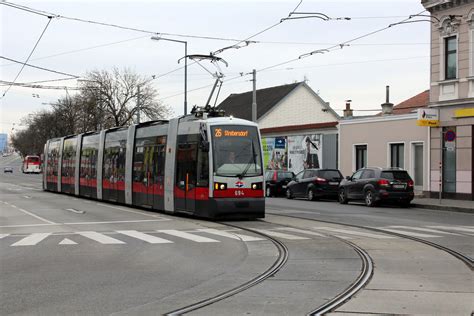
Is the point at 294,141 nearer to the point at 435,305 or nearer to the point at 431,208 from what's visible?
the point at 431,208

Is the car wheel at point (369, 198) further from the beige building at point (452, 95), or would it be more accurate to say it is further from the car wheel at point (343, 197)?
the beige building at point (452, 95)

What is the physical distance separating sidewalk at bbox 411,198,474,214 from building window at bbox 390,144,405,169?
4.62 meters

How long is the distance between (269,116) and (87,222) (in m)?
42.5

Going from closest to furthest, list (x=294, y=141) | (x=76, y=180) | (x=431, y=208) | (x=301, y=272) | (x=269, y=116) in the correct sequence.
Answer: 1. (x=301, y=272)
2. (x=431, y=208)
3. (x=76, y=180)
4. (x=294, y=141)
5. (x=269, y=116)

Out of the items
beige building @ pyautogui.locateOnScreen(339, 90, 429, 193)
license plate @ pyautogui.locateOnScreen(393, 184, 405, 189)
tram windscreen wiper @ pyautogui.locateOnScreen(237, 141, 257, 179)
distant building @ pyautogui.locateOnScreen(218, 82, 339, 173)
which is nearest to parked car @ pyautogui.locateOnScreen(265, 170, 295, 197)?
beige building @ pyautogui.locateOnScreen(339, 90, 429, 193)

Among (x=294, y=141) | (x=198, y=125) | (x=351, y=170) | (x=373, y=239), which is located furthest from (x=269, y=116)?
(x=373, y=239)

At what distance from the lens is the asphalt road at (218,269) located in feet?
22.5

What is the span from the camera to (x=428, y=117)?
1110 inches

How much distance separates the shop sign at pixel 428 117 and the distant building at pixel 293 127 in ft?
30.2

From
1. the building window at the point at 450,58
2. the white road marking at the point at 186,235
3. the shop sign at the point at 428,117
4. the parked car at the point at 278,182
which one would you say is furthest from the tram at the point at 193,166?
the building window at the point at 450,58

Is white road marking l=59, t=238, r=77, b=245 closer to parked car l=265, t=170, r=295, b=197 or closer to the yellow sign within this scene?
the yellow sign

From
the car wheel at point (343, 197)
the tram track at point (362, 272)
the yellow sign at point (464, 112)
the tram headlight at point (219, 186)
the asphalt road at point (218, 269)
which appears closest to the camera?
the tram track at point (362, 272)

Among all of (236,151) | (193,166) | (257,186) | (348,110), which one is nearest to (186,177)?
(193,166)

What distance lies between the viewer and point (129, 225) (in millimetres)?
16172
